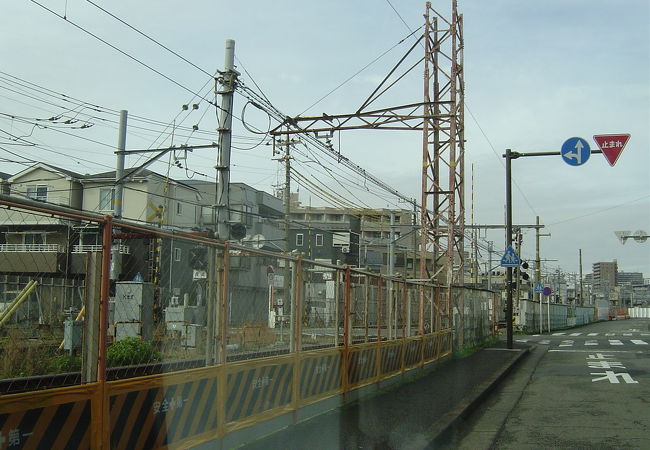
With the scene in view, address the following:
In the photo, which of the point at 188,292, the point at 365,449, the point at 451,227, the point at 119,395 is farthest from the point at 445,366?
the point at 119,395

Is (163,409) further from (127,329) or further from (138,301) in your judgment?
(138,301)

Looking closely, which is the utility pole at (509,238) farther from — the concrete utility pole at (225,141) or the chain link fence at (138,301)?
the chain link fence at (138,301)

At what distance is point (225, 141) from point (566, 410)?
972 centimetres

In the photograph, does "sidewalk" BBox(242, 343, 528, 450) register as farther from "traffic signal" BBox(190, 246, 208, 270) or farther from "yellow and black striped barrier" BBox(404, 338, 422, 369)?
"traffic signal" BBox(190, 246, 208, 270)

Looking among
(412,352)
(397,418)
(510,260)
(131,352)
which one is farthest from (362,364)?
(510,260)

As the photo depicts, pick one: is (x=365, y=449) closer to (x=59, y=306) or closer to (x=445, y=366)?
(x=59, y=306)

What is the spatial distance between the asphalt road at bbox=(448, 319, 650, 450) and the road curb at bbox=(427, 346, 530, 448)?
132 mm

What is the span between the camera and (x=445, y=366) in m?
15.5

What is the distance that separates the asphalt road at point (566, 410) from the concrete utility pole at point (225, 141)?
742 cm

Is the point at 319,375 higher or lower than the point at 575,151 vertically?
lower

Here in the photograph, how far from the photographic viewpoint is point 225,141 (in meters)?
15.5

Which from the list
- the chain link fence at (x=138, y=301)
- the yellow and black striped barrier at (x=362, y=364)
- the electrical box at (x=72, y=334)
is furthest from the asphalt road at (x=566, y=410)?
the electrical box at (x=72, y=334)

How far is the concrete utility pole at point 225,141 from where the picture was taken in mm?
15286

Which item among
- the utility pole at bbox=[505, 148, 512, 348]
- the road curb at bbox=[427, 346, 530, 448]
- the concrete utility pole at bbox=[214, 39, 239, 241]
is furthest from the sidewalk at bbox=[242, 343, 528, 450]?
the utility pole at bbox=[505, 148, 512, 348]
